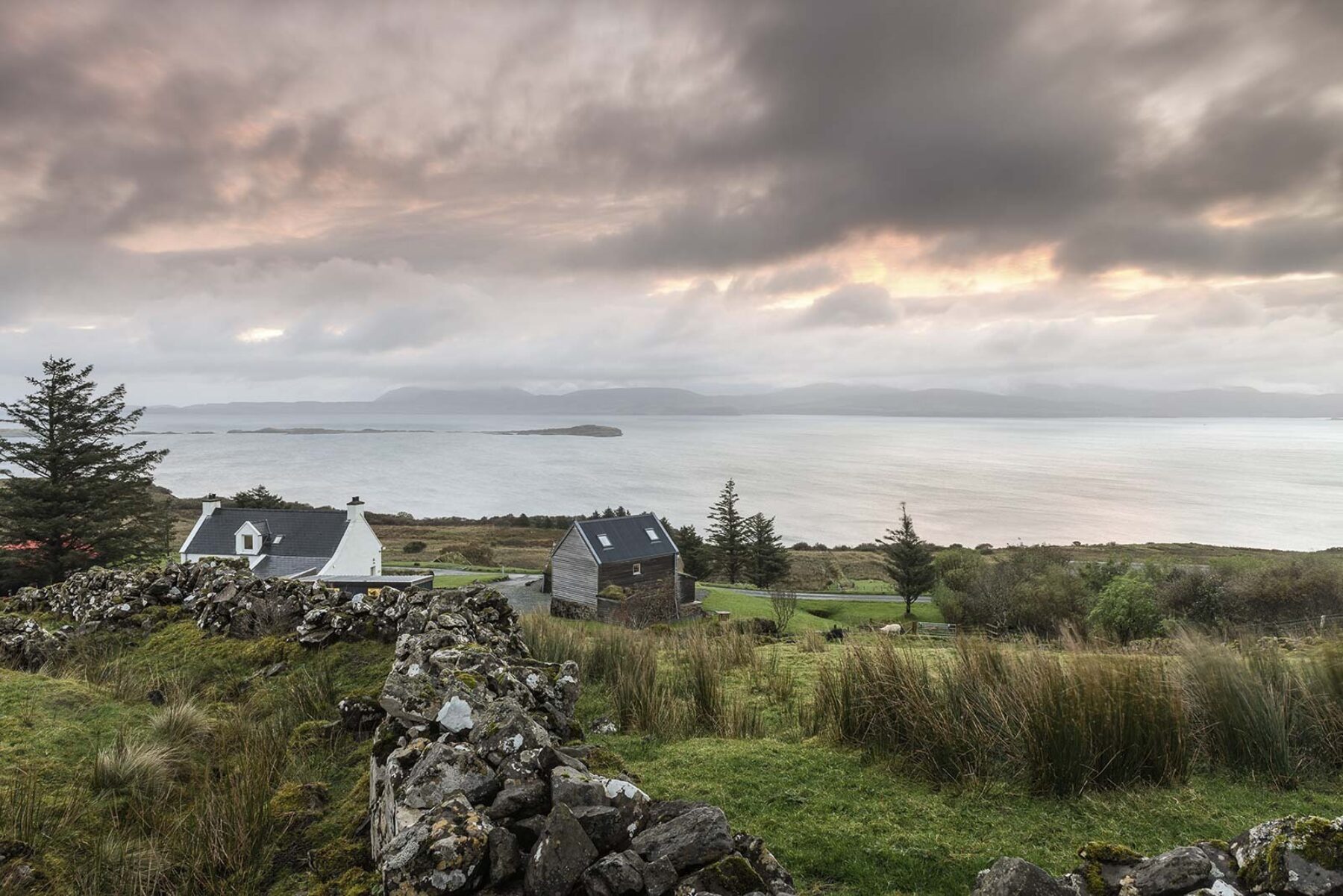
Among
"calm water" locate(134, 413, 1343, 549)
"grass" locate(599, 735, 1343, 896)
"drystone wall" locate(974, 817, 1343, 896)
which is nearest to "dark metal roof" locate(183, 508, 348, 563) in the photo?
"grass" locate(599, 735, 1343, 896)

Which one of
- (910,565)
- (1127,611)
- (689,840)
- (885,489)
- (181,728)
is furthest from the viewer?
(885,489)

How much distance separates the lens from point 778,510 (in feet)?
333

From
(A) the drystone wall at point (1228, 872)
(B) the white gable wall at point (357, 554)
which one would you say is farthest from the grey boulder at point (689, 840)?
(B) the white gable wall at point (357, 554)

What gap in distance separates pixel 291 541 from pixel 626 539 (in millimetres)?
18431

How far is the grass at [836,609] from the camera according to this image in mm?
34469

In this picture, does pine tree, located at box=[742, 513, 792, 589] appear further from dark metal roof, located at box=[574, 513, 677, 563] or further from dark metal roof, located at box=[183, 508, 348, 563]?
dark metal roof, located at box=[183, 508, 348, 563]

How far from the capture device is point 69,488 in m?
32.7

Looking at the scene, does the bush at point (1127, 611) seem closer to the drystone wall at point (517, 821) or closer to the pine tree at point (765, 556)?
the drystone wall at point (517, 821)

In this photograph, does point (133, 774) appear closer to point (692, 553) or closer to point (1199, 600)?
point (1199, 600)

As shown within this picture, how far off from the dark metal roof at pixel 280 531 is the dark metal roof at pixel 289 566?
0.23m

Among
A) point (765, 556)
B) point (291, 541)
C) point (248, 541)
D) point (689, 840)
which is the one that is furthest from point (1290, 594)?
point (248, 541)

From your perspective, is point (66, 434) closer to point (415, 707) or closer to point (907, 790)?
point (415, 707)

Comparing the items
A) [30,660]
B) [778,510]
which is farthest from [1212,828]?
[778,510]

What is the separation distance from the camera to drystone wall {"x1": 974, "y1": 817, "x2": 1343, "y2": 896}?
7.43 feet
